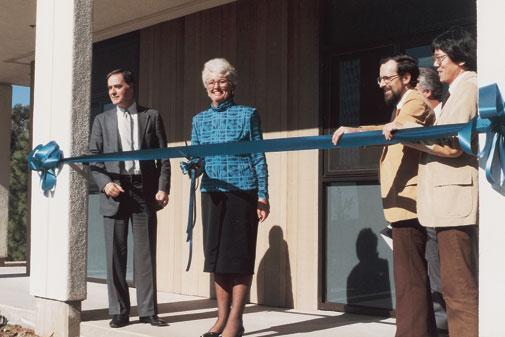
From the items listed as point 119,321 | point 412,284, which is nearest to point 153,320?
point 119,321

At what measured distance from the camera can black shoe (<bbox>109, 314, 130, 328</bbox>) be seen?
488 cm

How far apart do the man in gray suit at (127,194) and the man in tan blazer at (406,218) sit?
180 cm

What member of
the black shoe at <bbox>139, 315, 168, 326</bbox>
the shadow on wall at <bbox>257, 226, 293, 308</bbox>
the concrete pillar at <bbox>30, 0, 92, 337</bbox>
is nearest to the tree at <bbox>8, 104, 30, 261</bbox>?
the shadow on wall at <bbox>257, 226, 293, 308</bbox>

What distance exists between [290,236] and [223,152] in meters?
2.41

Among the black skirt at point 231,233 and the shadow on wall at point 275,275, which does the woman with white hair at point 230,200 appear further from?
the shadow on wall at point 275,275

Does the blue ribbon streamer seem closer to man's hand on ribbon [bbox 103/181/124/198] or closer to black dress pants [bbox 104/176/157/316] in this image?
man's hand on ribbon [bbox 103/181/124/198]

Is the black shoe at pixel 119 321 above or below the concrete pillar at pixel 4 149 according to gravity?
below

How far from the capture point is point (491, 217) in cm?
279

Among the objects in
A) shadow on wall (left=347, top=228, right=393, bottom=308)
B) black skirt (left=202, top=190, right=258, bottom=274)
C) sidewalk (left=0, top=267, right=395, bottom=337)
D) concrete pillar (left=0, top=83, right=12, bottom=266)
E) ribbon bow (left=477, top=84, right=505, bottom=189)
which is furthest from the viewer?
concrete pillar (left=0, top=83, right=12, bottom=266)

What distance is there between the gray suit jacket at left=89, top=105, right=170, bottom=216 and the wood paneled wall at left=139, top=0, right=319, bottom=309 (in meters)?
1.43

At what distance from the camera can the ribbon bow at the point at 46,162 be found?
4.92 meters

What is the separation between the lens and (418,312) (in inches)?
144

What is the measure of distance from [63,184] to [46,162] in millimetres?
186

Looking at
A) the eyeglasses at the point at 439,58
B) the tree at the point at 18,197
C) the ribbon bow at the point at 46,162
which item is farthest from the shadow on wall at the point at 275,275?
the tree at the point at 18,197
